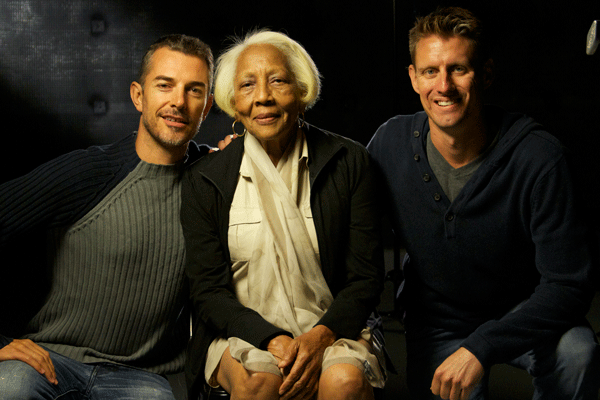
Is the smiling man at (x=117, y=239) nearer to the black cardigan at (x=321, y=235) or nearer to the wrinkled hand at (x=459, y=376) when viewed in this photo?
the black cardigan at (x=321, y=235)

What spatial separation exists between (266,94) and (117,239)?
0.64m

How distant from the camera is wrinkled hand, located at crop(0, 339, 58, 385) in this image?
164cm

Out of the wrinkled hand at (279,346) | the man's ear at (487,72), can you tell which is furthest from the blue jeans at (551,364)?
the man's ear at (487,72)

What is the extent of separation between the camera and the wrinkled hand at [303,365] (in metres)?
1.48

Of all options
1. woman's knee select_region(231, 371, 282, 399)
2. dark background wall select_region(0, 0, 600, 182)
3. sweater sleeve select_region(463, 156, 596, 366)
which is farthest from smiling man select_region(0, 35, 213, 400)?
dark background wall select_region(0, 0, 600, 182)

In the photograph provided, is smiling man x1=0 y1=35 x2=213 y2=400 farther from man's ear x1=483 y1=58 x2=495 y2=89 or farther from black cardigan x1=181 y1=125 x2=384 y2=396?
man's ear x1=483 y1=58 x2=495 y2=89

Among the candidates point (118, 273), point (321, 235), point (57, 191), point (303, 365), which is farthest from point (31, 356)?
point (321, 235)

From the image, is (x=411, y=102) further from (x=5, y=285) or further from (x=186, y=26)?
(x=5, y=285)

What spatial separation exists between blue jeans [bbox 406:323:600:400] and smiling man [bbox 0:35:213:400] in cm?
81

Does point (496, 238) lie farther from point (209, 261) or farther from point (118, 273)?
point (118, 273)

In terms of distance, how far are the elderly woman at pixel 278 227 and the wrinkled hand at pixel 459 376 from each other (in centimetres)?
16

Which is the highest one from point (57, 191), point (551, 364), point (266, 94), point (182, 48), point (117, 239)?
point (182, 48)

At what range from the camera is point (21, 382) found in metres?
1.57

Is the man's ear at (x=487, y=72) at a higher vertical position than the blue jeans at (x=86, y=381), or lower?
higher
